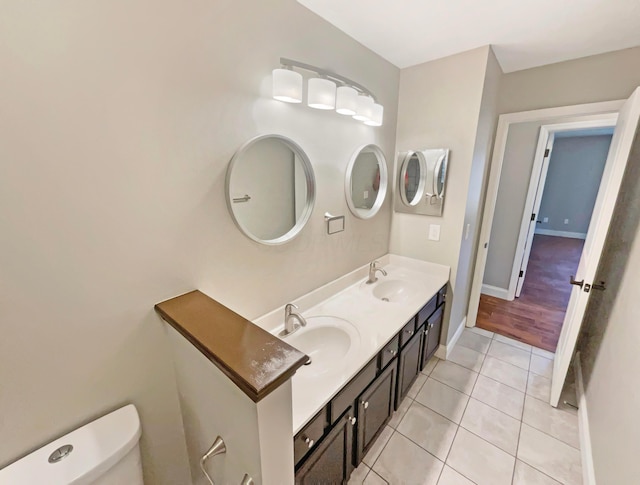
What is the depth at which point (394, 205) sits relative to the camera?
220 cm

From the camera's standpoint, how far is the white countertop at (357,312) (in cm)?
98

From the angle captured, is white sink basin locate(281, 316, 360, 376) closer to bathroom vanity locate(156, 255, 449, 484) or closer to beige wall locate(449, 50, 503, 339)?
bathroom vanity locate(156, 255, 449, 484)

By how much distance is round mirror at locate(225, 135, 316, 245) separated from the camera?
1.15 metres

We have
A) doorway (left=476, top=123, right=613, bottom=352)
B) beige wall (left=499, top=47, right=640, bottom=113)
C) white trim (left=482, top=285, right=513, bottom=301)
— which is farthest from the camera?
white trim (left=482, top=285, right=513, bottom=301)

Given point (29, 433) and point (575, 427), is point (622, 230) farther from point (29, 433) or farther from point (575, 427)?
point (29, 433)

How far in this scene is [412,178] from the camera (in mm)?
2074

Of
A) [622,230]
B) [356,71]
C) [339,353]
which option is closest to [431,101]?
[356,71]

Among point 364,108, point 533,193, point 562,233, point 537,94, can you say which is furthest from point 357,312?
point 562,233

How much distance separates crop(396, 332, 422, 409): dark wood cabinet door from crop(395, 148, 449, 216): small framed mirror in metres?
0.96

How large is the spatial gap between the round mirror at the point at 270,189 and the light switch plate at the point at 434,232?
111 centimetres

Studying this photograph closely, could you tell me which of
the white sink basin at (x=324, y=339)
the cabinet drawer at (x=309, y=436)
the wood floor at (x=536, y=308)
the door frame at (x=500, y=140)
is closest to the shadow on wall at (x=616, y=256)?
the door frame at (x=500, y=140)

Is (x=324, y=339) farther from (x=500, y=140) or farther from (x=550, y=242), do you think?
(x=550, y=242)

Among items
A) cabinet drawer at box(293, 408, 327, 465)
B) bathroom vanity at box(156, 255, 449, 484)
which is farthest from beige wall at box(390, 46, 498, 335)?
cabinet drawer at box(293, 408, 327, 465)

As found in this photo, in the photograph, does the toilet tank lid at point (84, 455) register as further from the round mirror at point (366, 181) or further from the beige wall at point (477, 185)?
the beige wall at point (477, 185)
